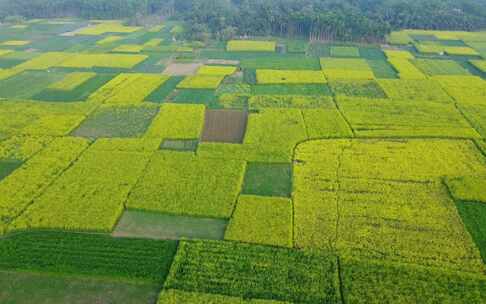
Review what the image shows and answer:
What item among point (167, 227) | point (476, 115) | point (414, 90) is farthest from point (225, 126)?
point (476, 115)

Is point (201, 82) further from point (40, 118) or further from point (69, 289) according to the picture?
point (69, 289)

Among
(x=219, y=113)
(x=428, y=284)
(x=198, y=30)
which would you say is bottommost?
(x=428, y=284)

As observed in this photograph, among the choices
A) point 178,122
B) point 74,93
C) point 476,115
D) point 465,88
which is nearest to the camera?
point 178,122

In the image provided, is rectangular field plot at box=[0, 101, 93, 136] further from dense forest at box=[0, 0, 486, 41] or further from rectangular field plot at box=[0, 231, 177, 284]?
dense forest at box=[0, 0, 486, 41]

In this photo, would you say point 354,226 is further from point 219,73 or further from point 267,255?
point 219,73

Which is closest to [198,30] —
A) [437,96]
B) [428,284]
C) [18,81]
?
[18,81]
